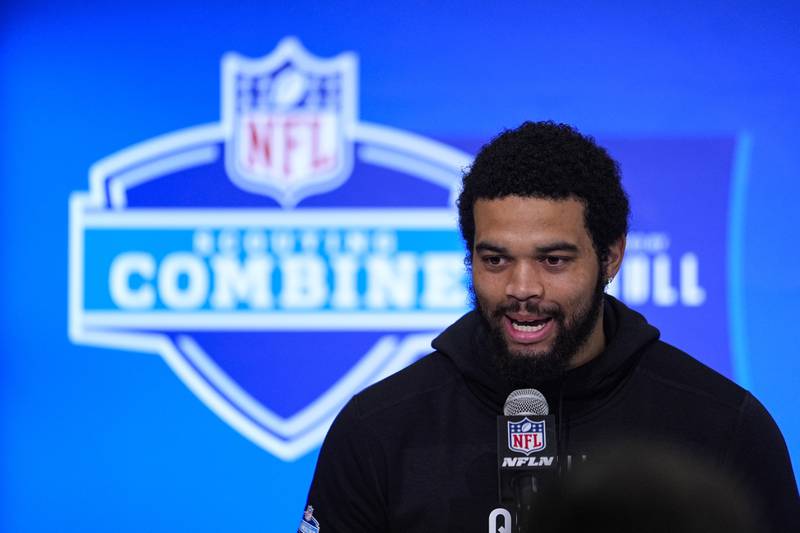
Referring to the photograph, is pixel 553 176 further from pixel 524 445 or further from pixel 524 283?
pixel 524 445

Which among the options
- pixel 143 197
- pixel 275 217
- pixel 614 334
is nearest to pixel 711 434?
pixel 614 334

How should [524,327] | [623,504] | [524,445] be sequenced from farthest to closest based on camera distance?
[524,327] < [524,445] < [623,504]

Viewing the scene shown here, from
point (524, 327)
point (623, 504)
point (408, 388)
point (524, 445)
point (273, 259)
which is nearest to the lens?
point (623, 504)

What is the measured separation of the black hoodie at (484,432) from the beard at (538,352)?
0.13 ft

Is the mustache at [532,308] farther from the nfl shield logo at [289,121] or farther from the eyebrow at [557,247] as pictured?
the nfl shield logo at [289,121]

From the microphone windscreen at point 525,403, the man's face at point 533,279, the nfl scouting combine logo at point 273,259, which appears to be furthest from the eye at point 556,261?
the nfl scouting combine logo at point 273,259

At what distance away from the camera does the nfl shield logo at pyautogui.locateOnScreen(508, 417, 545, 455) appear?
5.46 ft

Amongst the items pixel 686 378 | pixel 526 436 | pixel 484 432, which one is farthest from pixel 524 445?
pixel 686 378

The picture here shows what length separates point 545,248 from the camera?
5.71ft

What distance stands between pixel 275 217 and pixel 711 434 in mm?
1950

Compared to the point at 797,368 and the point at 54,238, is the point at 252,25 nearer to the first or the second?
the point at 54,238

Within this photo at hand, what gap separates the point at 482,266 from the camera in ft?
5.85

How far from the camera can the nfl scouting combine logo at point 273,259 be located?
3426 mm

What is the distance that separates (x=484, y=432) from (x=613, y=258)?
0.39m
